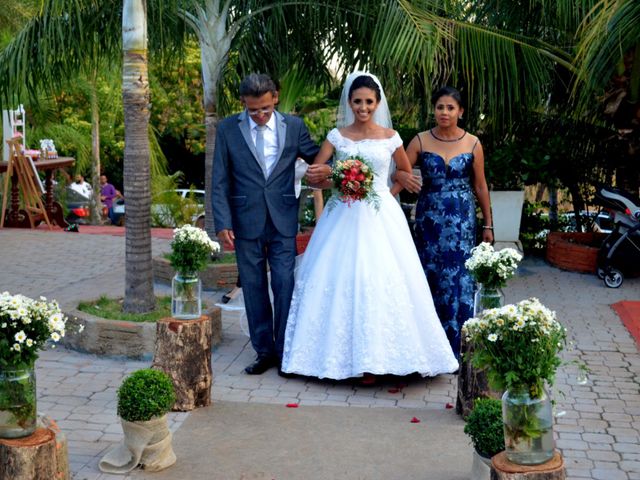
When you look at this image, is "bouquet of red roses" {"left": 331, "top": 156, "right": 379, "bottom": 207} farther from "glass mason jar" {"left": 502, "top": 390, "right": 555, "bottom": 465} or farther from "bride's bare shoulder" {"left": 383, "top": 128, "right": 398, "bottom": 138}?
"glass mason jar" {"left": 502, "top": 390, "right": 555, "bottom": 465}

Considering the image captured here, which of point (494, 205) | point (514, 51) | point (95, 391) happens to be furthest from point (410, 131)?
point (95, 391)

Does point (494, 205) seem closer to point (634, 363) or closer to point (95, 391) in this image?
point (634, 363)

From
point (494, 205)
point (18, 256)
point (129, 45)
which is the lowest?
point (18, 256)

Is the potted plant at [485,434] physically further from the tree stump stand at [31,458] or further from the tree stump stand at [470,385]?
the tree stump stand at [31,458]

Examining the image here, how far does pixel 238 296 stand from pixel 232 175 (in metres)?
2.84

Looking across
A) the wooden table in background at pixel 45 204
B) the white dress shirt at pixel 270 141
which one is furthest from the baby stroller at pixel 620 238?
the wooden table in background at pixel 45 204

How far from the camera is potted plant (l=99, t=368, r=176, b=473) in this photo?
16.6 ft

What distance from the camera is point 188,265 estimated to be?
652 centimetres

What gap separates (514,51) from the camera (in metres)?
10.6

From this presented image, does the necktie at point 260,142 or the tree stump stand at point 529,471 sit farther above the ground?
the necktie at point 260,142

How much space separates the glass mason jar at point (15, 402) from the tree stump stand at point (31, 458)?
1.7 inches

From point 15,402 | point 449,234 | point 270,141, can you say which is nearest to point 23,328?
point 15,402

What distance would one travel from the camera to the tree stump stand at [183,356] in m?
6.11

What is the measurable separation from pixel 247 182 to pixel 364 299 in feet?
3.92
